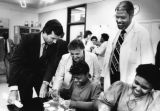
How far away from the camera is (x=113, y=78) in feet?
7.06

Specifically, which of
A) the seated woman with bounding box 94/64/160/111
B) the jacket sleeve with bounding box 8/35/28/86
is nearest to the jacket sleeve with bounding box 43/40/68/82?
the jacket sleeve with bounding box 8/35/28/86

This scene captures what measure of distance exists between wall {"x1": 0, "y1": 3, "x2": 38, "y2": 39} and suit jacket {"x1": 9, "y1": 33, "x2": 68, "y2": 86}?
747 centimetres

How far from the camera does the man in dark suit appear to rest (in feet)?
6.40

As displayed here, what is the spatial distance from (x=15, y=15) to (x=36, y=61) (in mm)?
7780

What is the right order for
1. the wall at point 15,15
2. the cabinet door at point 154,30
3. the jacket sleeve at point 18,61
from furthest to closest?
the wall at point 15,15
the cabinet door at point 154,30
the jacket sleeve at point 18,61

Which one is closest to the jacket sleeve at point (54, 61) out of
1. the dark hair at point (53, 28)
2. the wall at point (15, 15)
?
the dark hair at point (53, 28)

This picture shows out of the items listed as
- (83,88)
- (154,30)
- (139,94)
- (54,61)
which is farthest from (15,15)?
(139,94)

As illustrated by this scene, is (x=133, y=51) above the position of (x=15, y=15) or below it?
below

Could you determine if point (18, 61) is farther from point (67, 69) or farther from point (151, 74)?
point (151, 74)

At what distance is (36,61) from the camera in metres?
2.17

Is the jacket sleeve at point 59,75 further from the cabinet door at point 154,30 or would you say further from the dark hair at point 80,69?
the cabinet door at point 154,30

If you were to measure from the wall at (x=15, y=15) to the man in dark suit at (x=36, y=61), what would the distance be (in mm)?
7463

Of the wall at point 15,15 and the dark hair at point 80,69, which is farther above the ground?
the wall at point 15,15

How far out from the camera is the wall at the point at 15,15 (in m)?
8.91
